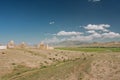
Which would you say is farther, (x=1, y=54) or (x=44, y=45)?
(x=44, y=45)

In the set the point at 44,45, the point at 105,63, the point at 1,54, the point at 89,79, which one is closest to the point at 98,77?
the point at 89,79

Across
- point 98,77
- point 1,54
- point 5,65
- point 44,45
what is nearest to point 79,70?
point 98,77

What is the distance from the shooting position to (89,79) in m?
24.9

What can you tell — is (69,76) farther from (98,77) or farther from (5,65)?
(5,65)

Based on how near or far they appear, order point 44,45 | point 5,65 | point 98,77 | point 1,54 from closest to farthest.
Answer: point 98,77
point 5,65
point 1,54
point 44,45

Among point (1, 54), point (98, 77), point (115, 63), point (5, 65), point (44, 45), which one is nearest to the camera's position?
point (98, 77)

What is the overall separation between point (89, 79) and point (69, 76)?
3.07 meters

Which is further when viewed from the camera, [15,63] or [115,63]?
[15,63]

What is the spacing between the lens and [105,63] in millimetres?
27625

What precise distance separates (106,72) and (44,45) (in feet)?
236

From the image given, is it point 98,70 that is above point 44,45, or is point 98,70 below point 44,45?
below

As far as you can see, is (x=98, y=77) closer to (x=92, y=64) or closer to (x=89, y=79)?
(x=89, y=79)

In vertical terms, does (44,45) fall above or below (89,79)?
above

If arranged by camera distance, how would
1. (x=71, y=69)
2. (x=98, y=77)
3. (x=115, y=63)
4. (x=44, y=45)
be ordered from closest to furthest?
(x=98, y=77)
(x=115, y=63)
(x=71, y=69)
(x=44, y=45)
